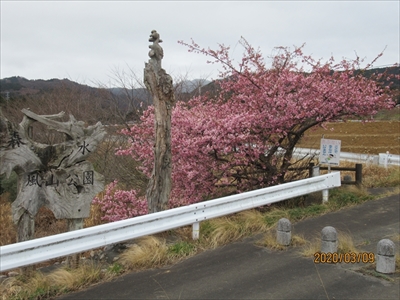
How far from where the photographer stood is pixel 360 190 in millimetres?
9547

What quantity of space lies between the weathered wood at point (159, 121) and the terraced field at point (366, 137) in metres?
13.5

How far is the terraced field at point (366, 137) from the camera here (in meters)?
22.2

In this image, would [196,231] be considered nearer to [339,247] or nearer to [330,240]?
[330,240]

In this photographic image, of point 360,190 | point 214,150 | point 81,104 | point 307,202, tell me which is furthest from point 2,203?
point 360,190

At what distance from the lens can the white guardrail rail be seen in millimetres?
4441

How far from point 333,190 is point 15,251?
24.4 feet

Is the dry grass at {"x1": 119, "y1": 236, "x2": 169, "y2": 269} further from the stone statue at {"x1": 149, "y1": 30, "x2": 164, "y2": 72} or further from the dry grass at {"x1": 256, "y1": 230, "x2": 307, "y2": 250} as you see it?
the stone statue at {"x1": 149, "y1": 30, "x2": 164, "y2": 72}

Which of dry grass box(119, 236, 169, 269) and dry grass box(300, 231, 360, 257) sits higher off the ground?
dry grass box(300, 231, 360, 257)

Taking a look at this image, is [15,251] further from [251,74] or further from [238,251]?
[251,74]

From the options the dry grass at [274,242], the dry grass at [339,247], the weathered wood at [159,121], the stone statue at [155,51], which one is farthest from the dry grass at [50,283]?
the stone statue at [155,51]

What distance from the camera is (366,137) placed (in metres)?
27.4

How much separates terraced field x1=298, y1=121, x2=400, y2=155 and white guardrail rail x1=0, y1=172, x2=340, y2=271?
40.3 feet

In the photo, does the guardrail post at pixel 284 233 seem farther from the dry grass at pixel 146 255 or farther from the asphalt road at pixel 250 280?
the dry grass at pixel 146 255
